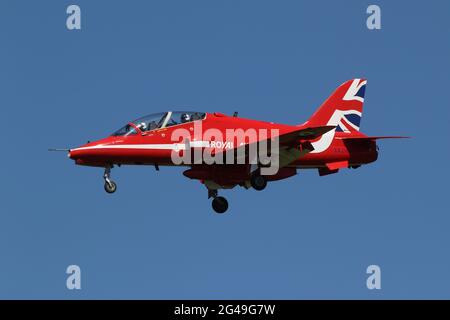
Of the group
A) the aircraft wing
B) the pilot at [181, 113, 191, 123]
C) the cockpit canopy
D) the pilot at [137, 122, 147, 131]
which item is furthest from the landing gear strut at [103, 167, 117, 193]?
the aircraft wing

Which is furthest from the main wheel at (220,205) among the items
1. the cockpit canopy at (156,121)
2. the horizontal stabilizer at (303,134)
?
the horizontal stabilizer at (303,134)

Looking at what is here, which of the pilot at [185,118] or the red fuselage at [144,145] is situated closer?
the red fuselage at [144,145]

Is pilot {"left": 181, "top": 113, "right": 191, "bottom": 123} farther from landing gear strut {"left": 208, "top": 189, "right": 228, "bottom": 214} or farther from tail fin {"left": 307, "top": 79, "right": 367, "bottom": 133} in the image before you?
tail fin {"left": 307, "top": 79, "right": 367, "bottom": 133}

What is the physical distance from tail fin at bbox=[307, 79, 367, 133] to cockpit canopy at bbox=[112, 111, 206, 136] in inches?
260

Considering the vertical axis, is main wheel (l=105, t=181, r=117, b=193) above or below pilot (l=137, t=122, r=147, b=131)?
below

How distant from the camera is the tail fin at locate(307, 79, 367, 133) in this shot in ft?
162

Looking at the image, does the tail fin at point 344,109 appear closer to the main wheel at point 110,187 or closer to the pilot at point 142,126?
the pilot at point 142,126

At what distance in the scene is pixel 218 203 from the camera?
48125 mm

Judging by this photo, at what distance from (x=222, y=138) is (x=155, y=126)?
2768 millimetres

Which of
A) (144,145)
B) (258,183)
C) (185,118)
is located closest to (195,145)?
(185,118)

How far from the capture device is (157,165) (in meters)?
45.4

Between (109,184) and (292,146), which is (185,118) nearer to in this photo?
(109,184)

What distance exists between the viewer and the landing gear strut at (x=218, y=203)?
158 ft

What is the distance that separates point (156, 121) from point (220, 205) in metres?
5.13
